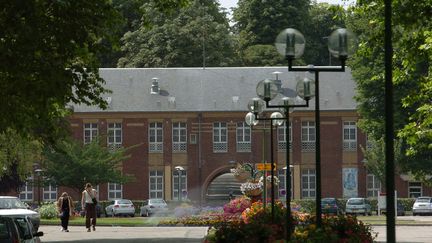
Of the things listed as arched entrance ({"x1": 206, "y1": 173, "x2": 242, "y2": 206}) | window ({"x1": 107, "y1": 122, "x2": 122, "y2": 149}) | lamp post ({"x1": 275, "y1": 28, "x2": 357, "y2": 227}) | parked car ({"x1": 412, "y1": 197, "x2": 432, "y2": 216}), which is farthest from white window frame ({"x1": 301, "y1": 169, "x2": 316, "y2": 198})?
lamp post ({"x1": 275, "y1": 28, "x2": 357, "y2": 227})

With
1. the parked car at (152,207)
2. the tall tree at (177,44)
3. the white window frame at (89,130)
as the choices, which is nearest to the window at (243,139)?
the tall tree at (177,44)

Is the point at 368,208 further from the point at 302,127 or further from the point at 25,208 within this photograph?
the point at 25,208

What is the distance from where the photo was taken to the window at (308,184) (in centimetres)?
8381

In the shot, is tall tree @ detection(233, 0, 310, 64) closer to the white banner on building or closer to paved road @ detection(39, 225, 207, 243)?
the white banner on building

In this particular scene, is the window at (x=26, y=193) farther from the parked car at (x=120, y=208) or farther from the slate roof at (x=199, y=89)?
the parked car at (x=120, y=208)

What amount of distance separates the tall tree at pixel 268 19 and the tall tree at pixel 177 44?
19.8 ft

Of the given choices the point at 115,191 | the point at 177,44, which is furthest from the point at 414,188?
the point at 177,44

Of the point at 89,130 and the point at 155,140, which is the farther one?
the point at 89,130

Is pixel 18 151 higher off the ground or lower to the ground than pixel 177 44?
lower

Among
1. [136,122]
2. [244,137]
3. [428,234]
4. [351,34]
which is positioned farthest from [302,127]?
[351,34]

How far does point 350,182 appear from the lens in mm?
83812

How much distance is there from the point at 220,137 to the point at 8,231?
6359 centimetres

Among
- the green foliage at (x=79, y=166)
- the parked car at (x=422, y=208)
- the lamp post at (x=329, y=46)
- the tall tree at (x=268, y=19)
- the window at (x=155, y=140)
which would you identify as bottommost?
the parked car at (x=422, y=208)

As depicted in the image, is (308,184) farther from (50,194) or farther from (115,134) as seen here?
(50,194)
